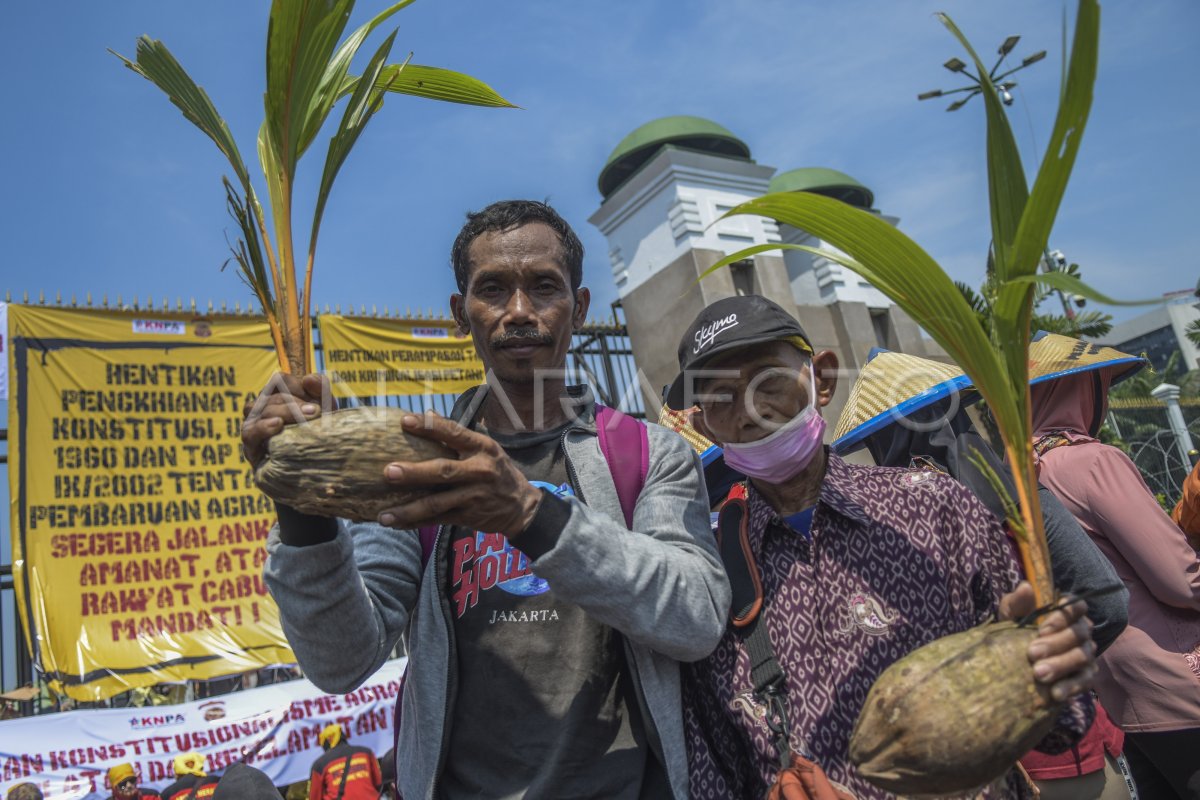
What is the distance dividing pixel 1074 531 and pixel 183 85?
6.69ft

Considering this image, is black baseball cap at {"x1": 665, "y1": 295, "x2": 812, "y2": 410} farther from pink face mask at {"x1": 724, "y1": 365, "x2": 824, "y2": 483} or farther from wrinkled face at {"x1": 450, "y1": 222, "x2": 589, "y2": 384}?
wrinkled face at {"x1": 450, "y1": 222, "x2": 589, "y2": 384}

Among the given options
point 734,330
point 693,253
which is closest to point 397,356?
point 693,253

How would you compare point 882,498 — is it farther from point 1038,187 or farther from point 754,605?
point 1038,187

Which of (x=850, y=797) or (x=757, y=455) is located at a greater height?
(x=757, y=455)

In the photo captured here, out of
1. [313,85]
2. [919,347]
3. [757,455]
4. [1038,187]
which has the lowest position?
[757,455]

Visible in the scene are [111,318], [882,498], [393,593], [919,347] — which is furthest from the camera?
[919,347]

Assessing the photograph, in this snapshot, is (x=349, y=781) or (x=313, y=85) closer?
(x=313, y=85)

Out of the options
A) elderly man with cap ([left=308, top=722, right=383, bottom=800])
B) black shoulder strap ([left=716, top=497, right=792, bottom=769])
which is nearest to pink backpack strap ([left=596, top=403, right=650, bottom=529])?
black shoulder strap ([left=716, top=497, right=792, bottom=769])

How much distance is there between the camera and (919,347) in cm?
1225

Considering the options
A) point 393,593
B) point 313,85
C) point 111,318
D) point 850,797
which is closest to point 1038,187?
point 850,797

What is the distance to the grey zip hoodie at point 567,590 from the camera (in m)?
1.21

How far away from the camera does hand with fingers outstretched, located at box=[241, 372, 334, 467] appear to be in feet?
3.67

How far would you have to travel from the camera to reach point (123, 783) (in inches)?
233

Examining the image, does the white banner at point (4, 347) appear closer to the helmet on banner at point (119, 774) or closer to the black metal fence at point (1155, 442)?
the helmet on banner at point (119, 774)
